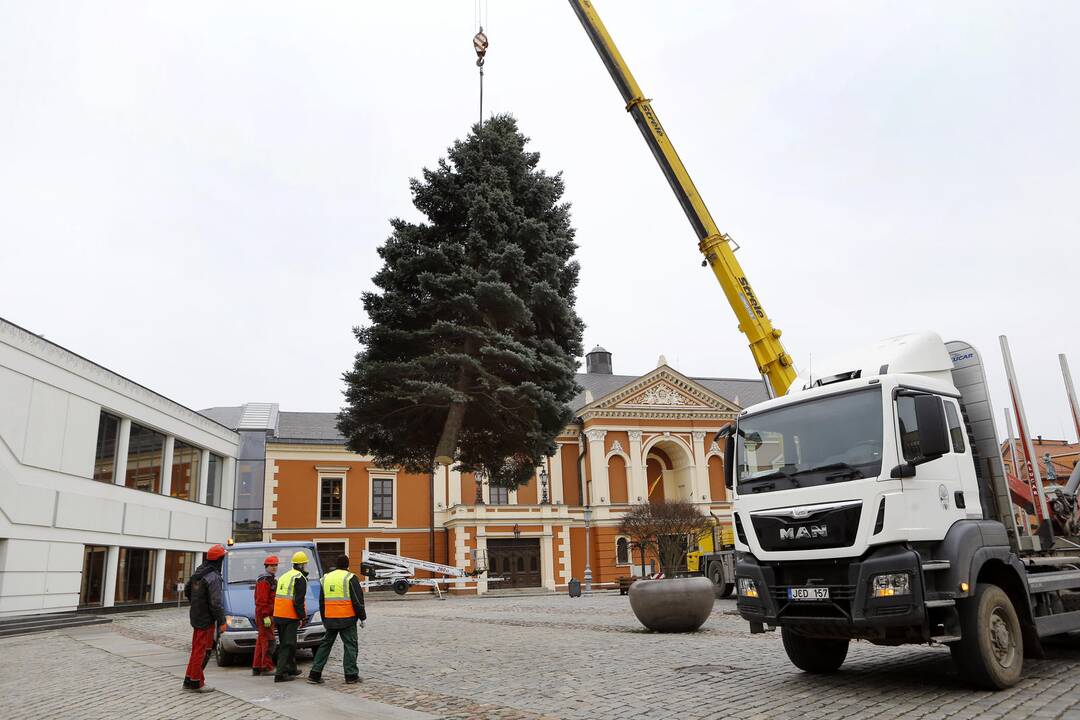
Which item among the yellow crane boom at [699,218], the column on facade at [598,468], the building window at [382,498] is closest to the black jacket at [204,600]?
→ the yellow crane boom at [699,218]

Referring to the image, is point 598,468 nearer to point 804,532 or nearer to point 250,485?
point 250,485

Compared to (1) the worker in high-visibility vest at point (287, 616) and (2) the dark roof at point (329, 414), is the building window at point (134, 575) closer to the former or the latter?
(2) the dark roof at point (329, 414)

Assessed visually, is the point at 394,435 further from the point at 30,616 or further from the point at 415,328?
the point at 30,616

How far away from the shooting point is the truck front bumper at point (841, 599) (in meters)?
6.67

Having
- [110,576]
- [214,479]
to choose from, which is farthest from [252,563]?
[214,479]

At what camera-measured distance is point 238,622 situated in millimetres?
11023

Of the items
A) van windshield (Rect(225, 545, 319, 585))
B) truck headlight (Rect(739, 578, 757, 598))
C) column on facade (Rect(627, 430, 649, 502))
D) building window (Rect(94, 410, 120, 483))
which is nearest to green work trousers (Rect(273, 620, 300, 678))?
van windshield (Rect(225, 545, 319, 585))

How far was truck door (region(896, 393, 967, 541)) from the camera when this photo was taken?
22.7ft

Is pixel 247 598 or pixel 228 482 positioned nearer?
pixel 247 598

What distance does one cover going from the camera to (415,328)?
12.2m

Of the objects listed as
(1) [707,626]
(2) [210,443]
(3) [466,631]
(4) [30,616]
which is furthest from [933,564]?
(2) [210,443]

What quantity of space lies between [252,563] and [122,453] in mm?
15822

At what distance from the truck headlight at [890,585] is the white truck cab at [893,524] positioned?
0.04 feet

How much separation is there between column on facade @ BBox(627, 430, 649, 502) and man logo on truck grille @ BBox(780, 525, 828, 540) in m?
34.3
